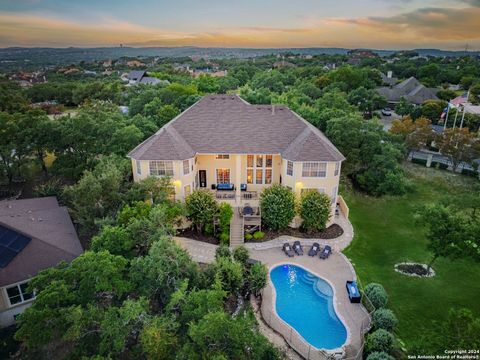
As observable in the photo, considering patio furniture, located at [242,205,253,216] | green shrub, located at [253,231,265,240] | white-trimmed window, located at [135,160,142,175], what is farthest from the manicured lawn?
white-trimmed window, located at [135,160,142,175]

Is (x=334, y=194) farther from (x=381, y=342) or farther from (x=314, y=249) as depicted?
(x=381, y=342)

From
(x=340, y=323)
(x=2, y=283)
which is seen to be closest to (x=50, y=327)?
(x=2, y=283)

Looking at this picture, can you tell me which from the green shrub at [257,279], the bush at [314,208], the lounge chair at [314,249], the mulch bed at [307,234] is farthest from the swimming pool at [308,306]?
the bush at [314,208]

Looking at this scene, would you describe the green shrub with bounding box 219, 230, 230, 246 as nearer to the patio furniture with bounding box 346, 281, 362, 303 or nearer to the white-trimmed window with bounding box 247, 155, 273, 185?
the white-trimmed window with bounding box 247, 155, 273, 185

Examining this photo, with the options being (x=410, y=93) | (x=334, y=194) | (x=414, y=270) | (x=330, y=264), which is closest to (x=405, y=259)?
(x=414, y=270)

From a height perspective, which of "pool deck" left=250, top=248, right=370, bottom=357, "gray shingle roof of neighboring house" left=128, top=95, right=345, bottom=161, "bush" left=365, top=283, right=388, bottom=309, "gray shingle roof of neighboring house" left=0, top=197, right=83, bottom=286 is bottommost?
"pool deck" left=250, top=248, right=370, bottom=357

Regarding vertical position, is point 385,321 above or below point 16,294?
below

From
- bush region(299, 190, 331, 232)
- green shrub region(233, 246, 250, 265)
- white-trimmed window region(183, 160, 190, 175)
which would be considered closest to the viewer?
green shrub region(233, 246, 250, 265)

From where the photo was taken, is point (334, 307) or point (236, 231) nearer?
point (334, 307)
